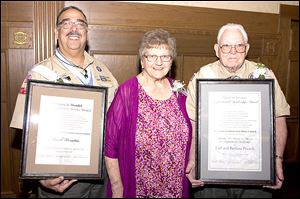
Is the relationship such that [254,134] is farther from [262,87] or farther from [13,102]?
[13,102]

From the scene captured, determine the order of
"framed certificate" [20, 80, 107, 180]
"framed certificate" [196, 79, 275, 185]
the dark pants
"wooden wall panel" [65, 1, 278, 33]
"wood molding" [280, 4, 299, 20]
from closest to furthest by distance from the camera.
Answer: "framed certificate" [20, 80, 107, 180] → "framed certificate" [196, 79, 275, 185] → the dark pants → "wooden wall panel" [65, 1, 278, 33] → "wood molding" [280, 4, 299, 20]

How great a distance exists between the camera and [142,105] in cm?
189

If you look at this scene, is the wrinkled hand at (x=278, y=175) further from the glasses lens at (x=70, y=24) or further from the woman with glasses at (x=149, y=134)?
the glasses lens at (x=70, y=24)

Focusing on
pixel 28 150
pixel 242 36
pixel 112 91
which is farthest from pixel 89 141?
pixel 242 36

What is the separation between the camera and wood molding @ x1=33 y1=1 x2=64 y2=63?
9.18ft

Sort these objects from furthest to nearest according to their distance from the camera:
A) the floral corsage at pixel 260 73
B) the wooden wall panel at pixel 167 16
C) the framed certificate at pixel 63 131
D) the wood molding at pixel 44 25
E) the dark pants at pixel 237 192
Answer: the wooden wall panel at pixel 167 16
the wood molding at pixel 44 25
the dark pants at pixel 237 192
the floral corsage at pixel 260 73
the framed certificate at pixel 63 131

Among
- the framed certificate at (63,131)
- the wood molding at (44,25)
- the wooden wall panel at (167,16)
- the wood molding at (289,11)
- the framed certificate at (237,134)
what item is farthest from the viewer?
the wood molding at (289,11)

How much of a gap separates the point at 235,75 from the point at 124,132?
2.78 feet

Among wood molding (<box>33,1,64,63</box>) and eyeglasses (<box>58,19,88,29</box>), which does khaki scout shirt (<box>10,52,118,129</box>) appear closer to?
eyeglasses (<box>58,19,88,29</box>)

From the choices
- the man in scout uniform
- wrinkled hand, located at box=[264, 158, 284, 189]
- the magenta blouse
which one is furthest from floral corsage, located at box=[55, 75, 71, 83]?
wrinkled hand, located at box=[264, 158, 284, 189]

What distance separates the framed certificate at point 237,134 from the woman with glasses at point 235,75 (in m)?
0.14

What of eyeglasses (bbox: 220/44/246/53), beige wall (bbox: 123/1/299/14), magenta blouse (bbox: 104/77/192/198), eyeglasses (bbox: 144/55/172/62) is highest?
beige wall (bbox: 123/1/299/14)

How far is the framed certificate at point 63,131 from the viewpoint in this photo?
1.61m

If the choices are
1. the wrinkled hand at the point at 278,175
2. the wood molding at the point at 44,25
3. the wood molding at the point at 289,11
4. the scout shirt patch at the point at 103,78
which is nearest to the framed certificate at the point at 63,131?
the scout shirt patch at the point at 103,78
